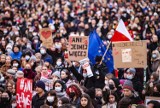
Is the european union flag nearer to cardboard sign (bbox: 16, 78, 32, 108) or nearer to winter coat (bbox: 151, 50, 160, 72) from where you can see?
winter coat (bbox: 151, 50, 160, 72)

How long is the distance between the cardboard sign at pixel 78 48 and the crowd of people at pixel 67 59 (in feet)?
0.76

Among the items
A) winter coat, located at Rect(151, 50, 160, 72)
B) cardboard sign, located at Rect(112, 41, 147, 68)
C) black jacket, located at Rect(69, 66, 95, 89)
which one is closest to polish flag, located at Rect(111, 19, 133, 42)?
winter coat, located at Rect(151, 50, 160, 72)

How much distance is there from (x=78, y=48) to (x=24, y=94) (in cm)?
288

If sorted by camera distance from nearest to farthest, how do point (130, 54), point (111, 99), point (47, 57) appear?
point (111, 99)
point (130, 54)
point (47, 57)

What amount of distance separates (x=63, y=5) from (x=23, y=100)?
46.5 ft

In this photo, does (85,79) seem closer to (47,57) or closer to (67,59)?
(67,59)

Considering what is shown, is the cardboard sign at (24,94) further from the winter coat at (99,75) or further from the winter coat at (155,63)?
the winter coat at (155,63)

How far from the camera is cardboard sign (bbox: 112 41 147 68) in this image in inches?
381

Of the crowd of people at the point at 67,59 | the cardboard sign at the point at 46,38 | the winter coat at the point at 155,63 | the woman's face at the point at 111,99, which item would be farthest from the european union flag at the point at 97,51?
the woman's face at the point at 111,99

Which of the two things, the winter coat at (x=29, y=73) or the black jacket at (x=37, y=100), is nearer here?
the black jacket at (x=37, y=100)

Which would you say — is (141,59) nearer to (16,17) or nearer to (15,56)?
(15,56)

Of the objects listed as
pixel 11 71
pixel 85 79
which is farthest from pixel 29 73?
pixel 85 79

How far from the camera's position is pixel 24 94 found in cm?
848

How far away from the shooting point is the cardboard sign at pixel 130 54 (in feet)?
31.8
